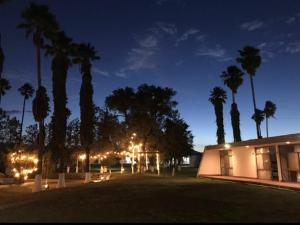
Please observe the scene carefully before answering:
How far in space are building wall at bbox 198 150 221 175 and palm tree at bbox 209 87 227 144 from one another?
2982cm

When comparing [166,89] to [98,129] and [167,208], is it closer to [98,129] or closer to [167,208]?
[98,129]

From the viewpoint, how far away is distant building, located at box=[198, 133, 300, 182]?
A: 22.4 m

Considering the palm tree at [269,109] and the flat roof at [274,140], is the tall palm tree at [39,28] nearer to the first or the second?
the flat roof at [274,140]

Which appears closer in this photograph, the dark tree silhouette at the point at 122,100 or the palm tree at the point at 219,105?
the dark tree silhouette at the point at 122,100

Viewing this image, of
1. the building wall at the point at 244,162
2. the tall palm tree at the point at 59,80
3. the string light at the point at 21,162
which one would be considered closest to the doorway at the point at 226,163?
the building wall at the point at 244,162

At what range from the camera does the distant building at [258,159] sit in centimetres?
2242

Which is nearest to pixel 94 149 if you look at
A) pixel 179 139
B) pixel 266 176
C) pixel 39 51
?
pixel 179 139

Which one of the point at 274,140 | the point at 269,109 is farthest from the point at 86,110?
the point at 269,109

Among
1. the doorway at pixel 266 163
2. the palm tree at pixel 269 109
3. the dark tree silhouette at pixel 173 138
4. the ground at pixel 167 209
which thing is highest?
the palm tree at pixel 269 109

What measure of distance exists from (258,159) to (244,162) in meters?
1.89

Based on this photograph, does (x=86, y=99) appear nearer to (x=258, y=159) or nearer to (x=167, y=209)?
(x=258, y=159)

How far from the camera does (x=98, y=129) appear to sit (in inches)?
1980

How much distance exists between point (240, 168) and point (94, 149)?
2641 cm

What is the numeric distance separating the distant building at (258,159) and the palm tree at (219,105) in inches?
1188
